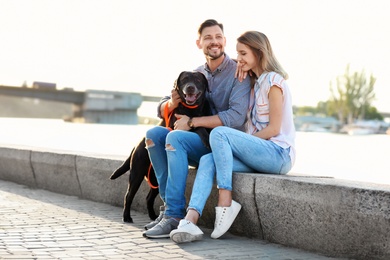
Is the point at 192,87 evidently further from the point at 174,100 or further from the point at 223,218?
the point at 223,218

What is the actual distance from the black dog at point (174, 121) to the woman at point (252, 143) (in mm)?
324

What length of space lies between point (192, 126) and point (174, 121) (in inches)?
14.3

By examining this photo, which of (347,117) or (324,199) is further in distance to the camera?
(347,117)

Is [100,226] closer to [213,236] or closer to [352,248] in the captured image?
[213,236]

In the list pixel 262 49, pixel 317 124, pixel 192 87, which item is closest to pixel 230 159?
pixel 192 87

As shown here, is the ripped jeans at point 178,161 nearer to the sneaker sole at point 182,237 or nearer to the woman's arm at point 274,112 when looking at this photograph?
the sneaker sole at point 182,237

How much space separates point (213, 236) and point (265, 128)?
2.92ft

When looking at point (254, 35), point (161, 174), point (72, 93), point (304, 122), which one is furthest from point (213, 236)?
point (304, 122)

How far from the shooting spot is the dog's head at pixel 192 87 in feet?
18.3

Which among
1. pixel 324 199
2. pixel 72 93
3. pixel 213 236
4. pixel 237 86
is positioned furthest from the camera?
pixel 72 93

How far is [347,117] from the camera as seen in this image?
122312 mm

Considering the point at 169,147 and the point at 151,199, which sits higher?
the point at 169,147

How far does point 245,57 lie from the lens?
539 centimetres

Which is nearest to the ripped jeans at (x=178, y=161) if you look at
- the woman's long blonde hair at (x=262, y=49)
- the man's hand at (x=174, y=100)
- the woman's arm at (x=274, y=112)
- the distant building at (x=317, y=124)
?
the man's hand at (x=174, y=100)
